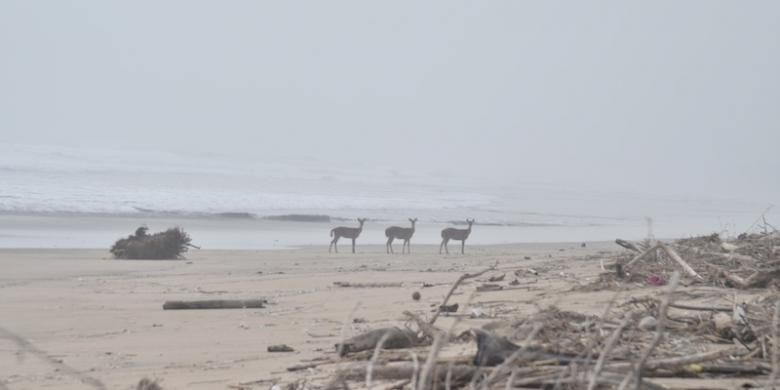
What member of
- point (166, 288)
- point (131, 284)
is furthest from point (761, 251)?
point (131, 284)

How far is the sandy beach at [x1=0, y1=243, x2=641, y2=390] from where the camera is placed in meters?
6.38

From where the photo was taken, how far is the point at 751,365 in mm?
4500

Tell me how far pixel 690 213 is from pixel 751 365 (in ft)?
163

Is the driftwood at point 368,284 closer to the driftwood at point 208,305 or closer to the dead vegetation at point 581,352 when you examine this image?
the driftwood at point 208,305

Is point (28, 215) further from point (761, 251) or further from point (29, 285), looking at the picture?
point (761, 251)

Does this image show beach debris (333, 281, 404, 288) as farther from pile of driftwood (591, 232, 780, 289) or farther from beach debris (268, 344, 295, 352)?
beach debris (268, 344, 295, 352)

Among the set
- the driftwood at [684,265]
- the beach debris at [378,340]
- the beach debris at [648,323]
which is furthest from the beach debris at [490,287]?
the beach debris at [648,323]

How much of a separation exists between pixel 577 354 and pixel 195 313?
5934mm

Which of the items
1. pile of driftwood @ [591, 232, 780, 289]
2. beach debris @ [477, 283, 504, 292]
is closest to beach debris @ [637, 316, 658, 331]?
pile of driftwood @ [591, 232, 780, 289]

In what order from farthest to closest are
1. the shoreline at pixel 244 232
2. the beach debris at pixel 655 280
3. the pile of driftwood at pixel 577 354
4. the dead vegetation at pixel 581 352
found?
the shoreline at pixel 244 232, the beach debris at pixel 655 280, the pile of driftwood at pixel 577 354, the dead vegetation at pixel 581 352

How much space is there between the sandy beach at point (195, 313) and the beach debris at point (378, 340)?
0.39 meters

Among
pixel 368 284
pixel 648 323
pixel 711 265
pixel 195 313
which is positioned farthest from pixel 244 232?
pixel 648 323

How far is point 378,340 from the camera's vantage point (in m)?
5.38

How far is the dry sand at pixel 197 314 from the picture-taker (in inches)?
250
